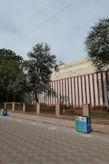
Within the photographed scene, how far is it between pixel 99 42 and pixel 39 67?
10.9 metres

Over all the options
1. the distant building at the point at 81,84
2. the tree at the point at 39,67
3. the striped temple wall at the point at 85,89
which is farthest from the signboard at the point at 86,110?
the tree at the point at 39,67

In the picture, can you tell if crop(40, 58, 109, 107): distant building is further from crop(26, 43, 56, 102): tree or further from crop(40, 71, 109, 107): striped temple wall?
crop(26, 43, 56, 102): tree

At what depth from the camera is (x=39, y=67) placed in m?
22.8

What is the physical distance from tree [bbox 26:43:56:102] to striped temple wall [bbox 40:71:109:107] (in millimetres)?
5699

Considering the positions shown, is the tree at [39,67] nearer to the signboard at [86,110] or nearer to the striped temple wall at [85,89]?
the striped temple wall at [85,89]

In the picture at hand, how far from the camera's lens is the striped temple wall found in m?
21.7

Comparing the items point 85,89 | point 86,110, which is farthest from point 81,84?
point 86,110

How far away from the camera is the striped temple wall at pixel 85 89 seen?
2172 centimetres

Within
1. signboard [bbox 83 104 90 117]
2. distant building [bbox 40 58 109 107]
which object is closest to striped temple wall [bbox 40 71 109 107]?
distant building [bbox 40 58 109 107]

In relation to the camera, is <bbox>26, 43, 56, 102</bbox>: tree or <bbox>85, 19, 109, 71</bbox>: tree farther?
<bbox>26, 43, 56, 102</bbox>: tree

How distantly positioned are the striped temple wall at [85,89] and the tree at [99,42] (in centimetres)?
550

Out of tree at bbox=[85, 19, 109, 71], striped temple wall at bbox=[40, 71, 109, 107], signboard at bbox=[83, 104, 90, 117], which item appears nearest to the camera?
signboard at bbox=[83, 104, 90, 117]

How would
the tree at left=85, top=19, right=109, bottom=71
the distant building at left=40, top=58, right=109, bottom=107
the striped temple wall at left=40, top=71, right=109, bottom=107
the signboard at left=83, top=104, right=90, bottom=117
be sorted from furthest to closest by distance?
the distant building at left=40, top=58, right=109, bottom=107, the striped temple wall at left=40, top=71, right=109, bottom=107, the tree at left=85, top=19, right=109, bottom=71, the signboard at left=83, top=104, right=90, bottom=117

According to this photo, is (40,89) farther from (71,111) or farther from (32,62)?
(71,111)
